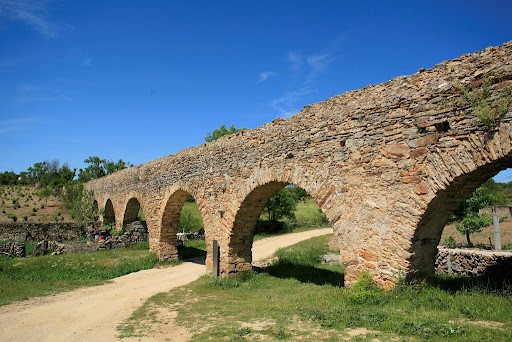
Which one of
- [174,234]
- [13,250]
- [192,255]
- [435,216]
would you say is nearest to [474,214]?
[435,216]

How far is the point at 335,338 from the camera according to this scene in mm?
5273

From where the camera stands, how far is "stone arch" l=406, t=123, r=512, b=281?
17.9ft

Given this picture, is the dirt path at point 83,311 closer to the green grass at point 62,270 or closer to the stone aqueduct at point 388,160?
the green grass at point 62,270

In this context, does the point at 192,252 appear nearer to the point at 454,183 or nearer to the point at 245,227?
the point at 245,227

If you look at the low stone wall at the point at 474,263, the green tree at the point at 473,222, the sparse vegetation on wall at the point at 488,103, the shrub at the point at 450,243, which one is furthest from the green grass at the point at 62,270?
the green tree at the point at 473,222

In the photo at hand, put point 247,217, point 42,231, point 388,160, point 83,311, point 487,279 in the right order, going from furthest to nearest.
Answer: point 42,231 < point 247,217 < point 83,311 < point 487,279 < point 388,160

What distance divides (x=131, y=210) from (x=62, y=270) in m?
8.73

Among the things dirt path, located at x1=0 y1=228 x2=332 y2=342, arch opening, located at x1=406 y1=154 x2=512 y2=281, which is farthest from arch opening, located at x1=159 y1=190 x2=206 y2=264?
arch opening, located at x1=406 y1=154 x2=512 y2=281

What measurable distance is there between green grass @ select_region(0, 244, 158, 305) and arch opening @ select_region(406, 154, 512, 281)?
10.7m

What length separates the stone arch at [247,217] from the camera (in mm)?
10031

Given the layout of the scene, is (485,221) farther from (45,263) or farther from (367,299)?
(45,263)

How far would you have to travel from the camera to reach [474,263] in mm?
9703

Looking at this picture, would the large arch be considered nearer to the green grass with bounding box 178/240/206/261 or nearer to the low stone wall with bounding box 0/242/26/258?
the green grass with bounding box 178/240/206/261

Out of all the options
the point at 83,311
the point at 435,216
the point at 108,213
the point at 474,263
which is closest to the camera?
the point at 435,216
